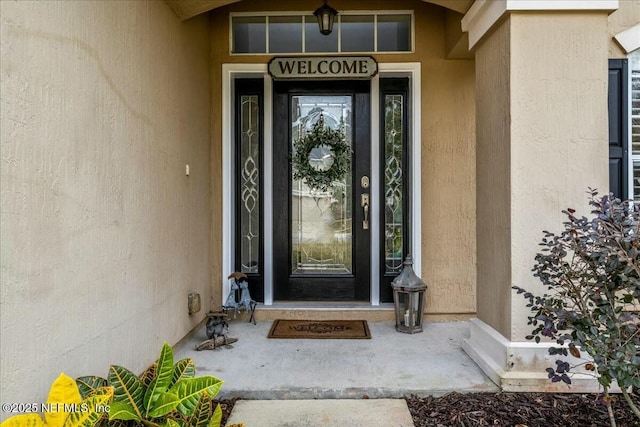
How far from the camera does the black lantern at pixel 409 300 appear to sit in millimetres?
3283

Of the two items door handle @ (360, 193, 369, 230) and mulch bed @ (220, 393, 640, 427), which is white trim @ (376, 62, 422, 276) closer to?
A: door handle @ (360, 193, 369, 230)

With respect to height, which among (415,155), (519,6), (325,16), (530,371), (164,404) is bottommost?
(530,371)

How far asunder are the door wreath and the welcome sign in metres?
0.46

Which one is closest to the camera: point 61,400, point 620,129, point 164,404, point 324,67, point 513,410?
point 61,400

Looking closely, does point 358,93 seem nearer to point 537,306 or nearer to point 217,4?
point 217,4

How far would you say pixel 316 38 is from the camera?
376cm

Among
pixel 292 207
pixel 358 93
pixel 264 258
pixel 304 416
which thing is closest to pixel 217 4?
pixel 358 93

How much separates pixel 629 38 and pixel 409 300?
2.50 metres

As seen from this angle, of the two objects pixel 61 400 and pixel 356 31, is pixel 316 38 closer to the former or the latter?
pixel 356 31

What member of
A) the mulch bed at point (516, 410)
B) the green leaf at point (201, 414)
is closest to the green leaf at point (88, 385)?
the green leaf at point (201, 414)

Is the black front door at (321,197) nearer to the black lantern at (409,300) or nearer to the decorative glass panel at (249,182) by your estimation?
the decorative glass panel at (249,182)

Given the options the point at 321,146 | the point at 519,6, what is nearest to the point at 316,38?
the point at 321,146

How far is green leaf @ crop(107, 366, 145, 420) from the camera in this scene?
159 cm

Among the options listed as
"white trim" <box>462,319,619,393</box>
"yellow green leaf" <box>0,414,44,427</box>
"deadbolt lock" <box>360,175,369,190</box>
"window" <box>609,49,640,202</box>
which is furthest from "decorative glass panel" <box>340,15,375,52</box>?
"yellow green leaf" <box>0,414,44,427</box>
